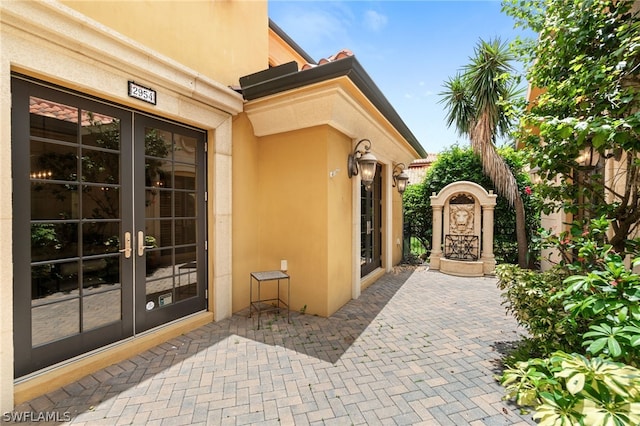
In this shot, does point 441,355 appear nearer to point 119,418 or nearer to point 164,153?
point 119,418

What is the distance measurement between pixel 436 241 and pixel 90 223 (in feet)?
29.4

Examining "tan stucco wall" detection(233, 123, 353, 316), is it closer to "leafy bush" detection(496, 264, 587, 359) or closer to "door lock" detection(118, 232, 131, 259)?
"door lock" detection(118, 232, 131, 259)

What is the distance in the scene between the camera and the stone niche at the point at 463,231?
26.7ft

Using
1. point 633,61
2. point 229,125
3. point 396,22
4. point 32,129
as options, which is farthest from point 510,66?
point 32,129

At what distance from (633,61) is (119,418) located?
544 cm

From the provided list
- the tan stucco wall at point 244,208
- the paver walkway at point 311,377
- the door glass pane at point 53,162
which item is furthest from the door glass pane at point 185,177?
the paver walkway at point 311,377

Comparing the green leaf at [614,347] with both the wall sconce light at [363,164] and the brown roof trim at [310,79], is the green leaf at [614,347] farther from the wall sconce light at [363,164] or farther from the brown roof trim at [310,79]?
the wall sconce light at [363,164]

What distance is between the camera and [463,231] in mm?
8883

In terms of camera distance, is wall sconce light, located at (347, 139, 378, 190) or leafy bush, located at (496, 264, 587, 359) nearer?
leafy bush, located at (496, 264, 587, 359)

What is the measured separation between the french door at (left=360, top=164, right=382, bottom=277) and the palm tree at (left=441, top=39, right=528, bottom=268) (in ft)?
13.1

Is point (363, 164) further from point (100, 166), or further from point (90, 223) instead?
point (90, 223)

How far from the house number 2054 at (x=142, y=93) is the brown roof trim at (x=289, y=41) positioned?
477 centimetres

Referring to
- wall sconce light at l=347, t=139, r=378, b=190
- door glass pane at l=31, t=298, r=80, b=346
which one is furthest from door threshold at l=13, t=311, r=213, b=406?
wall sconce light at l=347, t=139, r=378, b=190

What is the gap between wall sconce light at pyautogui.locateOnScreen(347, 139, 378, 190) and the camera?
17.2 ft
